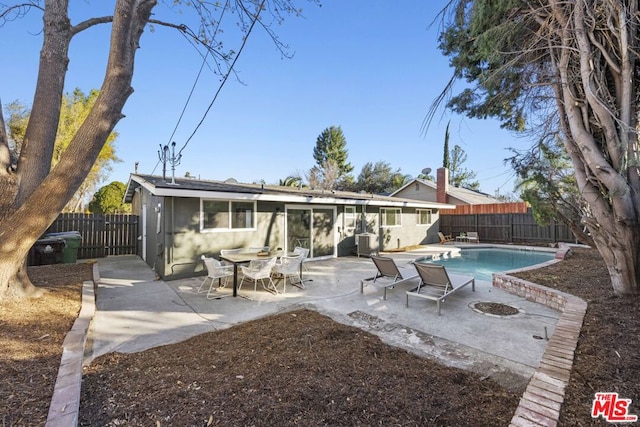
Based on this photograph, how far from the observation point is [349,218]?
12.4m

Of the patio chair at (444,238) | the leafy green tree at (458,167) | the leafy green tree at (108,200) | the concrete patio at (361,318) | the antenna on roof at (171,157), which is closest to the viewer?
the concrete patio at (361,318)

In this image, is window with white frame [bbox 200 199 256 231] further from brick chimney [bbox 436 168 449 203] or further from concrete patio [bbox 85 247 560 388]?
brick chimney [bbox 436 168 449 203]

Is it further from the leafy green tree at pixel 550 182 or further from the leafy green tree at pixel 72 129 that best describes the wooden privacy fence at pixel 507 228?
the leafy green tree at pixel 72 129

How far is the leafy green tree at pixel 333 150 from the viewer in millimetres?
39719

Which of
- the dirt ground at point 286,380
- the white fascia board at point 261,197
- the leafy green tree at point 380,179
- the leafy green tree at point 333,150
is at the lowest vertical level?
the dirt ground at point 286,380

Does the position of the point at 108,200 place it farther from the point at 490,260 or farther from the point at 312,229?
the point at 490,260

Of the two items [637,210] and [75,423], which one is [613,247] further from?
[75,423]

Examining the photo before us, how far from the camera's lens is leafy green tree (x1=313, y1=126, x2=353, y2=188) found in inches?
1564

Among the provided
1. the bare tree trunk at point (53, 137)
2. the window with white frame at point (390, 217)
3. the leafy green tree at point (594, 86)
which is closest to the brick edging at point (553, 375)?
the leafy green tree at point (594, 86)

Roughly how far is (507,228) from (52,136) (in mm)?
20728

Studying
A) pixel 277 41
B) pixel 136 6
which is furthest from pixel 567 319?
pixel 136 6

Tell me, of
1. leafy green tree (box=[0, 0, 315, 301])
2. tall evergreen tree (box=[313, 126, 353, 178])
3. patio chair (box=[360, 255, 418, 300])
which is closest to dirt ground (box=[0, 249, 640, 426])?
leafy green tree (box=[0, 0, 315, 301])

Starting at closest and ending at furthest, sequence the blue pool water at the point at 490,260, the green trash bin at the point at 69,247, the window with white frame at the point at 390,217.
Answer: the green trash bin at the point at 69,247 < the blue pool water at the point at 490,260 < the window with white frame at the point at 390,217

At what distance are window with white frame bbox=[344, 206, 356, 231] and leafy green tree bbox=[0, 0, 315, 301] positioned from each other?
26.4 ft
